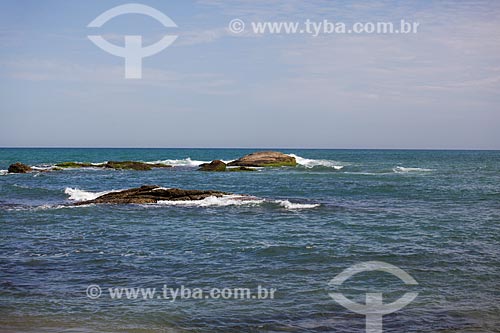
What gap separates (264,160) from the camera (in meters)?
79.6

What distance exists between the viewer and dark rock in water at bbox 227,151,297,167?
255 feet

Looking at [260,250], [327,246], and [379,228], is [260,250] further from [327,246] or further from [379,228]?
[379,228]

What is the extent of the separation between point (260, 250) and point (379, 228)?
7.21 metres

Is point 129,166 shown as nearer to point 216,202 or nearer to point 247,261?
point 216,202

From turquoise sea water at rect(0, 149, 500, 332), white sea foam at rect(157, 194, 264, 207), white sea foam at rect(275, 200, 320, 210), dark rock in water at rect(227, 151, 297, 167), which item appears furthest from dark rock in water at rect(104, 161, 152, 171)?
white sea foam at rect(275, 200, 320, 210)

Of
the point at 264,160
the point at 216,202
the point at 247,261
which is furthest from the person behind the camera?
the point at 264,160

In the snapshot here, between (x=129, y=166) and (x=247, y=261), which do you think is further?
(x=129, y=166)

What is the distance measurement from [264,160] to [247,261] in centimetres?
6252

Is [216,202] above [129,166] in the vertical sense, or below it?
below

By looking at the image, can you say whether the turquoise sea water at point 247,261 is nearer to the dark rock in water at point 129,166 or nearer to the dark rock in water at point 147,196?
the dark rock in water at point 147,196

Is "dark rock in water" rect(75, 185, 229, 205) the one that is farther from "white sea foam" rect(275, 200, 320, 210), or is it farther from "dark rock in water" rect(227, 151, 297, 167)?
"dark rock in water" rect(227, 151, 297, 167)

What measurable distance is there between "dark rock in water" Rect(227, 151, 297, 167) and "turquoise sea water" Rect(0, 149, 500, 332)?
44.7m

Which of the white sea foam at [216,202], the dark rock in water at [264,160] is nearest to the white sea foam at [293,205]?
the white sea foam at [216,202]

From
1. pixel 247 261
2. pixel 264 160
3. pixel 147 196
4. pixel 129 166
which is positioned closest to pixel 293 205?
pixel 147 196
